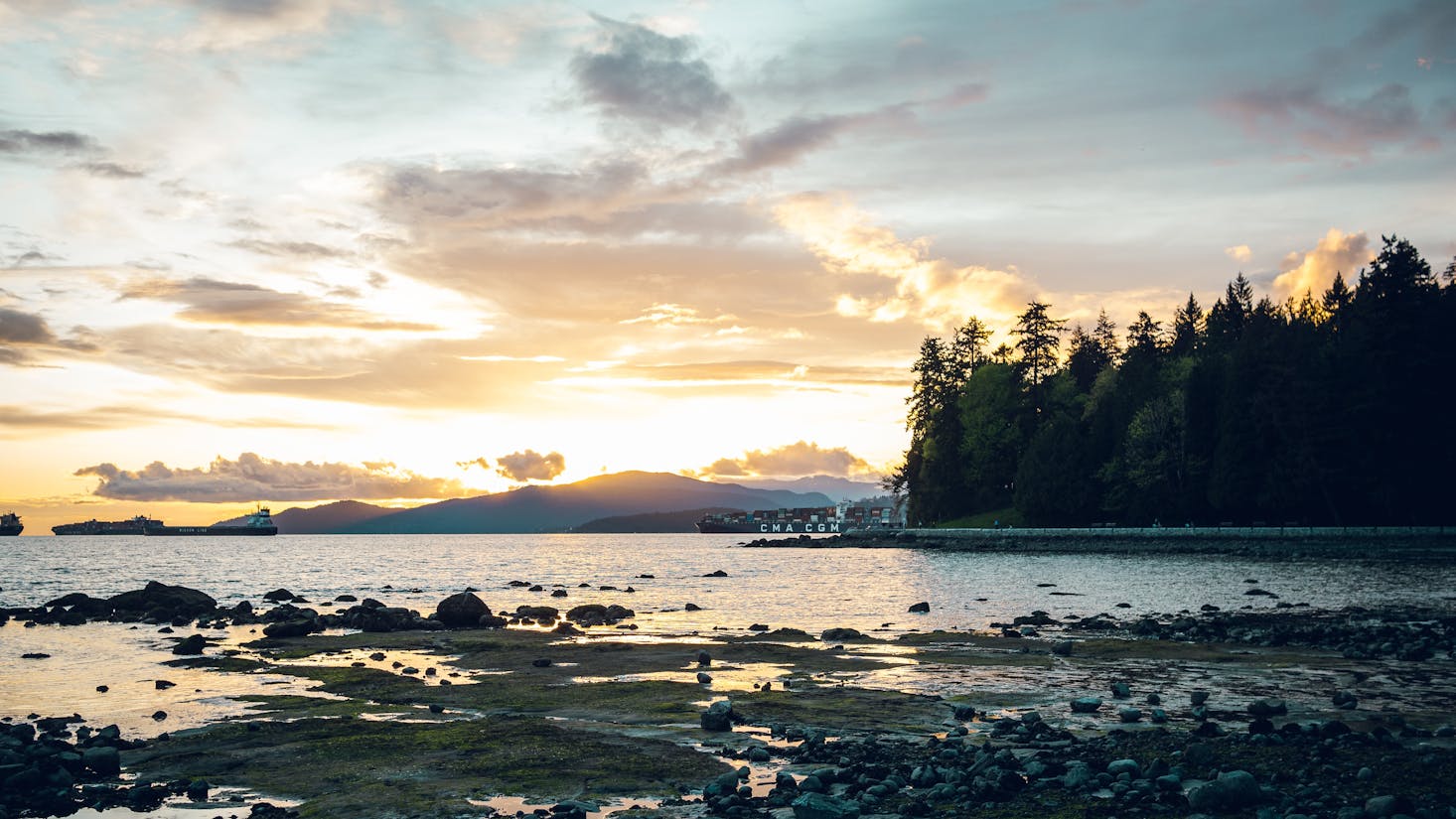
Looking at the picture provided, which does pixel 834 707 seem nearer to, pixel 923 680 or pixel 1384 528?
pixel 923 680

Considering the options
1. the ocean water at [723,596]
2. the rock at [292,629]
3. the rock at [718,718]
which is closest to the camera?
the rock at [718,718]

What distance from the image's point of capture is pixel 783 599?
6300cm

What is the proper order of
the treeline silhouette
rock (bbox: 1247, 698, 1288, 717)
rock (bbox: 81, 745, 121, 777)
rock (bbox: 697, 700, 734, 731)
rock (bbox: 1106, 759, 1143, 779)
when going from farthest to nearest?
the treeline silhouette, rock (bbox: 697, 700, 734, 731), rock (bbox: 1247, 698, 1288, 717), rock (bbox: 81, 745, 121, 777), rock (bbox: 1106, 759, 1143, 779)

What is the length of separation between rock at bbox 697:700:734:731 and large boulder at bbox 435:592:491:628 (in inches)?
1145

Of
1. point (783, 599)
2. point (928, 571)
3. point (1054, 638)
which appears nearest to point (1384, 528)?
point (928, 571)

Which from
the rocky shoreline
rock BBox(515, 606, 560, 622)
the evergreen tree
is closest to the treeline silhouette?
the evergreen tree

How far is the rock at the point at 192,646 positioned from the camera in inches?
1455

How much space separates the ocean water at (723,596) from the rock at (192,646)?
0.57 meters

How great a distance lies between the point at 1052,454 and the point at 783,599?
A: 70.0 meters

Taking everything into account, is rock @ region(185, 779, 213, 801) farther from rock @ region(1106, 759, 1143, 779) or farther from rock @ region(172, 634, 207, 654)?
rock @ region(172, 634, 207, 654)

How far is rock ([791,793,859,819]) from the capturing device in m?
13.9

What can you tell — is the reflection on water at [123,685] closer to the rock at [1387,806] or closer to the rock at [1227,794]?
the rock at [1227,794]

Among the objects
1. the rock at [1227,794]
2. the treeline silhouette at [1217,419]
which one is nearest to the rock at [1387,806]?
the rock at [1227,794]

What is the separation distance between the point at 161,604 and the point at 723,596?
34.0 meters
